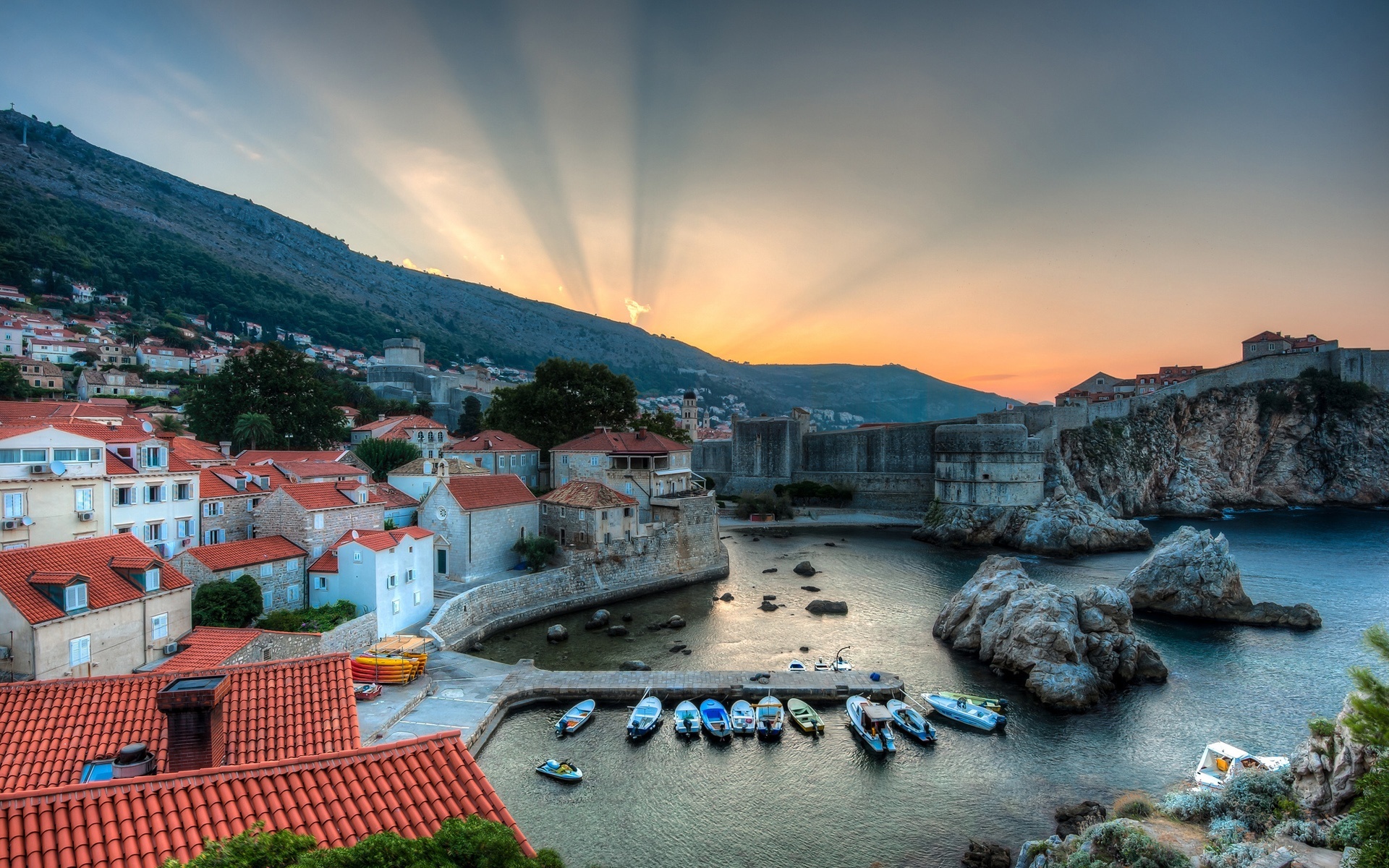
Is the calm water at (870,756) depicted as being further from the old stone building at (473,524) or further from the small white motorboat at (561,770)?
the old stone building at (473,524)

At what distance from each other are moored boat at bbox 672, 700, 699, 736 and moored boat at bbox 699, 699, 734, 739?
20 cm

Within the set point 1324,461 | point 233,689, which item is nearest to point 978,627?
point 233,689

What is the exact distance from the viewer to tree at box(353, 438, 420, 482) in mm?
31422

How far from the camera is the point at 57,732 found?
6.96 meters

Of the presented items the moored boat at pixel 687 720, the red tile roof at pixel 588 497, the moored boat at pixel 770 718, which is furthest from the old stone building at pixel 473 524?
the moored boat at pixel 770 718

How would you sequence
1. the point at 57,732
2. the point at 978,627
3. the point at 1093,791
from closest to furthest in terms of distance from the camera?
the point at 57,732 → the point at 1093,791 → the point at 978,627

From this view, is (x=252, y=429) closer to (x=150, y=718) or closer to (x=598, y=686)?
(x=598, y=686)

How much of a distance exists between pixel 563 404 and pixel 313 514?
2115cm

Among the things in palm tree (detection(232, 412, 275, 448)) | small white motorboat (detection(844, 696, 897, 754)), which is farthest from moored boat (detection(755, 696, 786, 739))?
palm tree (detection(232, 412, 275, 448))

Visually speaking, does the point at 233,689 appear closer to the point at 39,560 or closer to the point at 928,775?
the point at 39,560

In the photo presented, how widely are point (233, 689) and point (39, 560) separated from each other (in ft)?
28.9

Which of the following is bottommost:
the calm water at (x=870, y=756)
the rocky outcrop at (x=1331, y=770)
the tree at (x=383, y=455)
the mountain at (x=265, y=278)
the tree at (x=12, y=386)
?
the calm water at (x=870, y=756)

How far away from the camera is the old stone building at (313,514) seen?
769 inches

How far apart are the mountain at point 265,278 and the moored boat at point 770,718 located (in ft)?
299
